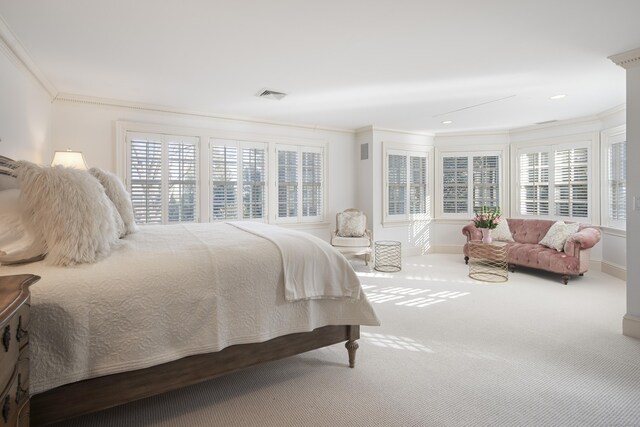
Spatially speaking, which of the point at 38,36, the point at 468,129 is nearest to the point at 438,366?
the point at 38,36

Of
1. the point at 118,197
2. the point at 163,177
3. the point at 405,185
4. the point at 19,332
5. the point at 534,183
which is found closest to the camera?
the point at 19,332

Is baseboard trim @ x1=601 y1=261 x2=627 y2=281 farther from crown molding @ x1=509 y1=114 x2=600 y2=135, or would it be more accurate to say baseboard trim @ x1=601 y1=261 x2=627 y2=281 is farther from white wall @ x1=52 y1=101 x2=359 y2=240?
white wall @ x1=52 y1=101 x2=359 y2=240

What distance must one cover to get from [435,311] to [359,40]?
9.00ft

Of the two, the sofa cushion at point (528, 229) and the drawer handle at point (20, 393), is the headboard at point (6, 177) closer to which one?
the drawer handle at point (20, 393)

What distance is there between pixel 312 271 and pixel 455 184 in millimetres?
5489

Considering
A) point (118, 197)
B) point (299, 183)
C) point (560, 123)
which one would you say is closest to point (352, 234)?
point (299, 183)

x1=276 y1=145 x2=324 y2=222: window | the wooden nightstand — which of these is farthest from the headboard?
x1=276 y1=145 x2=324 y2=222: window

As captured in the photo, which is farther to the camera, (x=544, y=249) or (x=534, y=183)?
(x=534, y=183)

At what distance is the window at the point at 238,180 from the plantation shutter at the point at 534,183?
4.84 metres

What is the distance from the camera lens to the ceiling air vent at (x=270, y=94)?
3980mm

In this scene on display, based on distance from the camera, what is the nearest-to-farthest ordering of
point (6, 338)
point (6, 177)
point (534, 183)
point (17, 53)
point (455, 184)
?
point (6, 338)
point (6, 177)
point (17, 53)
point (534, 183)
point (455, 184)

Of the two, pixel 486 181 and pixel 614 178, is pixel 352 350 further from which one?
pixel 486 181

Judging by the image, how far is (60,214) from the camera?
5.27 feet

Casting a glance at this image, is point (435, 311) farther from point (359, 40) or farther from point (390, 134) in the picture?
point (390, 134)
